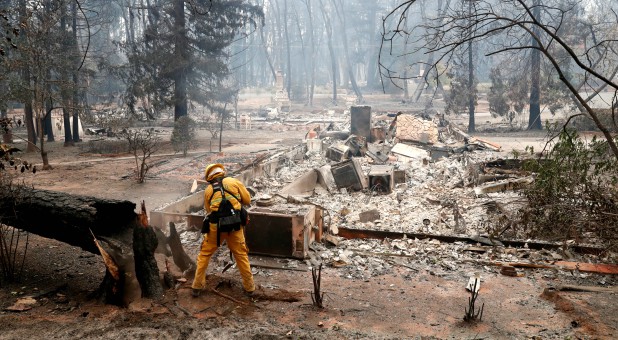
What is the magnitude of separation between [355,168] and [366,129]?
7.14m

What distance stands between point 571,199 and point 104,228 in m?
6.84

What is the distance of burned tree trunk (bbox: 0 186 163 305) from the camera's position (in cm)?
524

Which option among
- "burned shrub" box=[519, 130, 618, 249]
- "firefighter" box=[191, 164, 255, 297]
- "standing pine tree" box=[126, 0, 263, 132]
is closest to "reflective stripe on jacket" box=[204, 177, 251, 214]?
"firefighter" box=[191, 164, 255, 297]

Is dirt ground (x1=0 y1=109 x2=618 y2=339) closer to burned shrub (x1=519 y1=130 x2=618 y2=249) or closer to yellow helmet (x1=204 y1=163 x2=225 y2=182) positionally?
burned shrub (x1=519 y1=130 x2=618 y2=249)

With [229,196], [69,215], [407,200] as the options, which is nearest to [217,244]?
[229,196]

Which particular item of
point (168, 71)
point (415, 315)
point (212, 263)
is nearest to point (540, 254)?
point (415, 315)

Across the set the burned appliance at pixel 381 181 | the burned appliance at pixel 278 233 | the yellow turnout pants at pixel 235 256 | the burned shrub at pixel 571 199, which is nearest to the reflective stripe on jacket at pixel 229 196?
the yellow turnout pants at pixel 235 256

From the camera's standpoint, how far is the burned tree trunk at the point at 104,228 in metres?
5.24

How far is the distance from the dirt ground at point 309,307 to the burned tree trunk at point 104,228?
0.79ft

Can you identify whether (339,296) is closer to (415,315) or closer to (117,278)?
(415,315)

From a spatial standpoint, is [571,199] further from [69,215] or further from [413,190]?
[69,215]

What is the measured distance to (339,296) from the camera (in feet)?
18.9

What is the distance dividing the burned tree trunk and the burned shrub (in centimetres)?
556

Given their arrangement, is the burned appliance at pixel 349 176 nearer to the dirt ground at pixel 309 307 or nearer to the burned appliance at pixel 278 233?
the burned appliance at pixel 278 233
